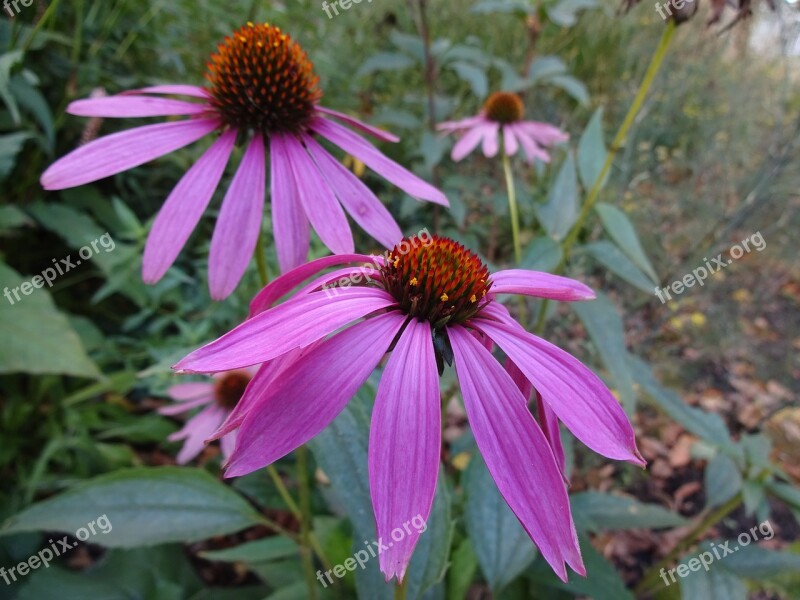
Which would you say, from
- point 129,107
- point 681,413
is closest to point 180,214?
point 129,107

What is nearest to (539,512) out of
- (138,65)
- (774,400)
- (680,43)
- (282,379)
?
(282,379)

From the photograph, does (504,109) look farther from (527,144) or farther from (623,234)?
(623,234)

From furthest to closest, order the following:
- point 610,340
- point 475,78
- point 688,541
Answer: point 475,78
point 688,541
point 610,340

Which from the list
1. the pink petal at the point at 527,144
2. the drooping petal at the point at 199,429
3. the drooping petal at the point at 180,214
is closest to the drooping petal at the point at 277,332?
the drooping petal at the point at 180,214

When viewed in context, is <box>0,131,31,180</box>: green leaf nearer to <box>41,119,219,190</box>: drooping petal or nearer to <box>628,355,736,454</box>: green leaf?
<box>41,119,219,190</box>: drooping petal

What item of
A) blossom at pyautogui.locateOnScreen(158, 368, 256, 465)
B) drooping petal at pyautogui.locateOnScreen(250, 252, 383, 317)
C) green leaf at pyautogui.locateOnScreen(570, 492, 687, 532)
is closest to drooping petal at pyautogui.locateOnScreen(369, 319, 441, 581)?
drooping petal at pyautogui.locateOnScreen(250, 252, 383, 317)

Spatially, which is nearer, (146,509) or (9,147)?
(146,509)

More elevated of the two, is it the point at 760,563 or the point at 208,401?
the point at 208,401
